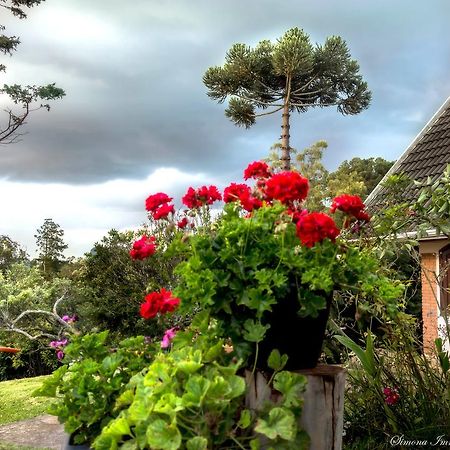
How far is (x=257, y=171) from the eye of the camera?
3027 mm

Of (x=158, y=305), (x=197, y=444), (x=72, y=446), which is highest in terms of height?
(x=158, y=305)

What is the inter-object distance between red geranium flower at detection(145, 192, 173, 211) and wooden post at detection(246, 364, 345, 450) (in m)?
1.04

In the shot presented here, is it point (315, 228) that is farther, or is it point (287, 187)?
point (287, 187)

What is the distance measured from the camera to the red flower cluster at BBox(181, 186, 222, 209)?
305 cm

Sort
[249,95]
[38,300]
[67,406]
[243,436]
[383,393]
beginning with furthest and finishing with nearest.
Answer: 1. [249,95]
2. [38,300]
3. [383,393]
4. [67,406]
5. [243,436]

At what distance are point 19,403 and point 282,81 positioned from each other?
49.3 feet

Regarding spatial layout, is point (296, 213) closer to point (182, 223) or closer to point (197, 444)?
point (182, 223)

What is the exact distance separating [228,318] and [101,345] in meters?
0.83

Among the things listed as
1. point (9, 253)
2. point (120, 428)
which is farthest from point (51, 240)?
point (120, 428)

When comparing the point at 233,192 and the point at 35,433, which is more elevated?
the point at 233,192

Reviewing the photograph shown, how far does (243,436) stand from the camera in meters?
2.29

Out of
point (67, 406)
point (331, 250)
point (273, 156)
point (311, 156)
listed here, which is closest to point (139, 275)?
point (67, 406)

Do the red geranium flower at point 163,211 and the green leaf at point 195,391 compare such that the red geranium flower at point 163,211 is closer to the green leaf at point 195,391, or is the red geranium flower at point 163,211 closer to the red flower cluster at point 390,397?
the green leaf at point 195,391

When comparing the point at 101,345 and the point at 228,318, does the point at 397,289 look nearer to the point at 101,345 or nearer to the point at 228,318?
the point at 228,318
